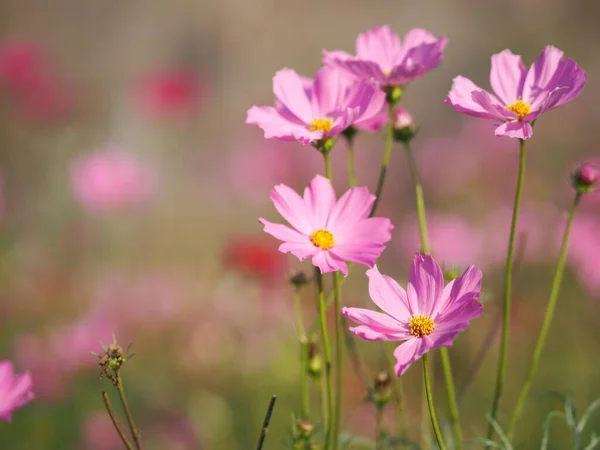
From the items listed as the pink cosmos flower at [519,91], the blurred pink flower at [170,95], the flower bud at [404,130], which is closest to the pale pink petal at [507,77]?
the pink cosmos flower at [519,91]

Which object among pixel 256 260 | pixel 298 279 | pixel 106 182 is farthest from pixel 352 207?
pixel 106 182

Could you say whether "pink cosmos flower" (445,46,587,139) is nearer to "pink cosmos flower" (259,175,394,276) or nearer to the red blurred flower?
"pink cosmos flower" (259,175,394,276)

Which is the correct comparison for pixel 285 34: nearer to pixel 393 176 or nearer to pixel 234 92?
pixel 234 92

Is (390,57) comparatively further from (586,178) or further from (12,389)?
(12,389)

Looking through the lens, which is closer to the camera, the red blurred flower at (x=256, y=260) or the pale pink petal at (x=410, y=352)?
the pale pink petal at (x=410, y=352)

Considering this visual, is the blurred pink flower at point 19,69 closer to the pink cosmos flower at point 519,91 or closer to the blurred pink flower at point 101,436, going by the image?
the blurred pink flower at point 101,436

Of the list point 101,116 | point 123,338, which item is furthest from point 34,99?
point 101,116
